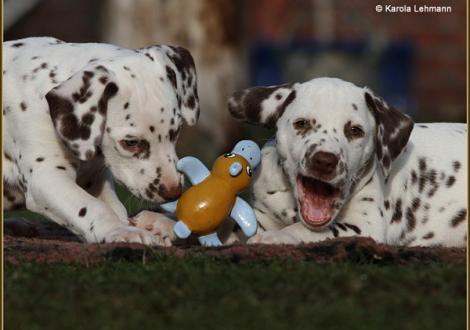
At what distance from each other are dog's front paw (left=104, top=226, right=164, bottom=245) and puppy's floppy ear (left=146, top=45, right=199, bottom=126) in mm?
1053

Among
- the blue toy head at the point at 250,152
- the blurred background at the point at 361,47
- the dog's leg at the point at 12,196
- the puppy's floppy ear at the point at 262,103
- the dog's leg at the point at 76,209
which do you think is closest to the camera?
the dog's leg at the point at 76,209

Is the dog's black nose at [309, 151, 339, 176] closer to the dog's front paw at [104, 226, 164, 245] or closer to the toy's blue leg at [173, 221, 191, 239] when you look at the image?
the toy's blue leg at [173, 221, 191, 239]

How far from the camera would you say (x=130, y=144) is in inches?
281

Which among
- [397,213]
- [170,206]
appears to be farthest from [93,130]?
[397,213]

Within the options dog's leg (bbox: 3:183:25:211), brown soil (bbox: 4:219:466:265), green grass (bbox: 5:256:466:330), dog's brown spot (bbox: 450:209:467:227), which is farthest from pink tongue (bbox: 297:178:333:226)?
dog's leg (bbox: 3:183:25:211)

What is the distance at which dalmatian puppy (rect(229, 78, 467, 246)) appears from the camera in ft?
23.0

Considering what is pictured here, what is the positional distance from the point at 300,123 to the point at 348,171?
0.49m

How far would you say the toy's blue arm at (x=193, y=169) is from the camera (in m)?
7.12

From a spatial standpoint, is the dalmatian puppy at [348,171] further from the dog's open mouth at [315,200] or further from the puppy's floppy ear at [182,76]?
the puppy's floppy ear at [182,76]

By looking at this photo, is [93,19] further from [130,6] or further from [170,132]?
[170,132]

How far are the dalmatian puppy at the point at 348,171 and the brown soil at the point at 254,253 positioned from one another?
0.46 metres

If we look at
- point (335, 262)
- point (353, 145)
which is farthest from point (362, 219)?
point (335, 262)

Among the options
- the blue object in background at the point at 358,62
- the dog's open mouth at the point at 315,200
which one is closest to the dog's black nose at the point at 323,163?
the dog's open mouth at the point at 315,200

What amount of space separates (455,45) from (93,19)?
8.18 metres
